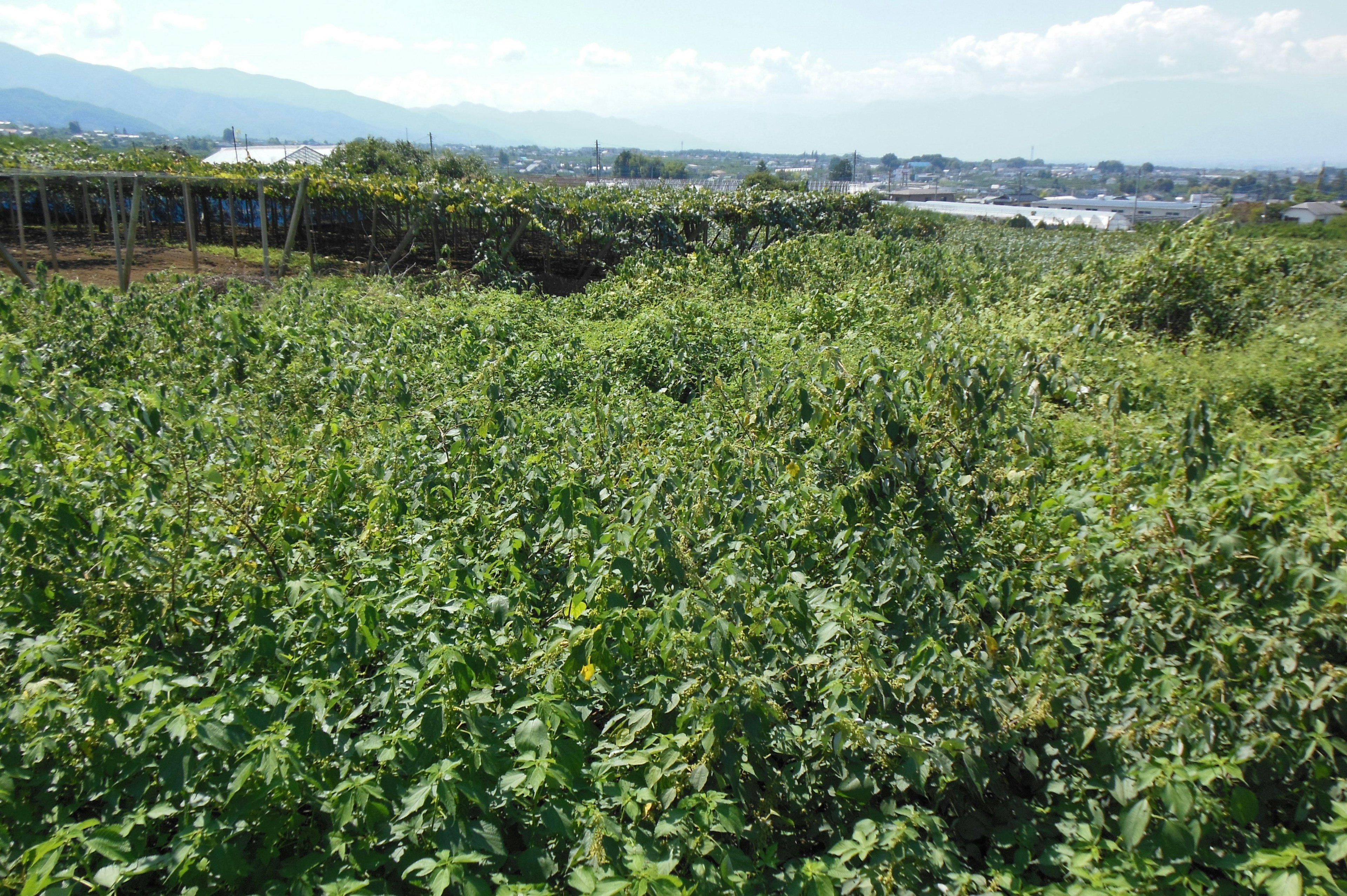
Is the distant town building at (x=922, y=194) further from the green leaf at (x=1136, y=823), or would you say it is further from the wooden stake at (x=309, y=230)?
the green leaf at (x=1136, y=823)

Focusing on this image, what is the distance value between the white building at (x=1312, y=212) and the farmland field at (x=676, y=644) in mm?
27046

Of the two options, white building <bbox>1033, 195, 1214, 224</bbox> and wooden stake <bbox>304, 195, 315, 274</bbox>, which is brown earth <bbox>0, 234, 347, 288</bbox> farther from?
white building <bbox>1033, 195, 1214, 224</bbox>

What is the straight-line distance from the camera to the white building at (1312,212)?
82.0 feet

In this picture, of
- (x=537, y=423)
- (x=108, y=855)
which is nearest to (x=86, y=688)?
(x=108, y=855)

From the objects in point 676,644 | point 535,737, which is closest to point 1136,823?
point 676,644

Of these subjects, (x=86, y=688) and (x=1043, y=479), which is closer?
(x=86, y=688)

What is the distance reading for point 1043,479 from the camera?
380cm

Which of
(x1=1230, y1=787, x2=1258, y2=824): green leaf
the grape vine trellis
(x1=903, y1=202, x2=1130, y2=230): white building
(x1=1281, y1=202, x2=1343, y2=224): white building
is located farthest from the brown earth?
(x1=1281, y1=202, x2=1343, y2=224): white building

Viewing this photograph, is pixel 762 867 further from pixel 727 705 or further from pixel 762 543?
pixel 762 543

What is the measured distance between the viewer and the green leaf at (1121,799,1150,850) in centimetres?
195

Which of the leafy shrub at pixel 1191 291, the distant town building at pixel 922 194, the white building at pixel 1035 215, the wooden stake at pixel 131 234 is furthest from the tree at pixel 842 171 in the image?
the wooden stake at pixel 131 234

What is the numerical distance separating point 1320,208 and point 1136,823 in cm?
3441

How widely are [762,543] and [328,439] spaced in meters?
2.38

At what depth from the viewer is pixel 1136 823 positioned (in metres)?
1.96
